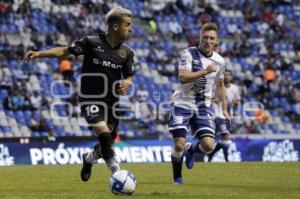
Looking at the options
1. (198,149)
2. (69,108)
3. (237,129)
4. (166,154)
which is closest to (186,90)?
(198,149)

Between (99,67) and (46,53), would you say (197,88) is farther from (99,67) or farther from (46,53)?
(46,53)

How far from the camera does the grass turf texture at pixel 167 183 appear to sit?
1192 cm

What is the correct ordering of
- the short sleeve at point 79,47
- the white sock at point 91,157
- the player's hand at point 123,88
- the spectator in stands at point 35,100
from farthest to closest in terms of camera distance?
the spectator in stands at point 35,100, the white sock at point 91,157, the short sleeve at point 79,47, the player's hand at point 123,88

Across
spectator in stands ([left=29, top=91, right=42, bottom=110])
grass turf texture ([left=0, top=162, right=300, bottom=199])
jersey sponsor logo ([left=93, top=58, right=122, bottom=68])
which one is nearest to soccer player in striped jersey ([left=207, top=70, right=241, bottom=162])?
grass turf texture ([left=0, top=162, right=300, bottom=199])

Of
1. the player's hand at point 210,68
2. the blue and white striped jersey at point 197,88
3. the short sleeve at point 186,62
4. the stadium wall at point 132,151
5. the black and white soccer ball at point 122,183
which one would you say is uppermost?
the player's hand at point 210,68

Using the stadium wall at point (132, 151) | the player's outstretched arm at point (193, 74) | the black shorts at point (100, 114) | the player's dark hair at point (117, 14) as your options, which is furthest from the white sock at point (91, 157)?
the stadium wall at point (132, 151)

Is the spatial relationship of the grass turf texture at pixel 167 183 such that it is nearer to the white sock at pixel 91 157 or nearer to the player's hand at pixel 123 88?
the white sock at pixel 91 157

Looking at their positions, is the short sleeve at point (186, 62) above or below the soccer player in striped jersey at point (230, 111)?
above

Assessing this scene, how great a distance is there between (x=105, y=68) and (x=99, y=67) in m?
0.09

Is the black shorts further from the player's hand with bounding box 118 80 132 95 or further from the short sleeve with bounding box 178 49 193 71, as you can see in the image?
the short sleeve with bounding box 178 49 193 71

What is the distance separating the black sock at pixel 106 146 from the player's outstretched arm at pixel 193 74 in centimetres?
225

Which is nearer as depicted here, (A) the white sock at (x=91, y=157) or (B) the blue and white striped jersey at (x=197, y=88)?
(A) the white sock at (x=91, y=157)

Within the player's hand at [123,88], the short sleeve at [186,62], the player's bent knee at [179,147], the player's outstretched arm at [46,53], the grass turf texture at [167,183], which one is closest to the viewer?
the player's outstretched arm at [46,53]

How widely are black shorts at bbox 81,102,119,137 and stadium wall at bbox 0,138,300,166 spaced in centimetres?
1247
